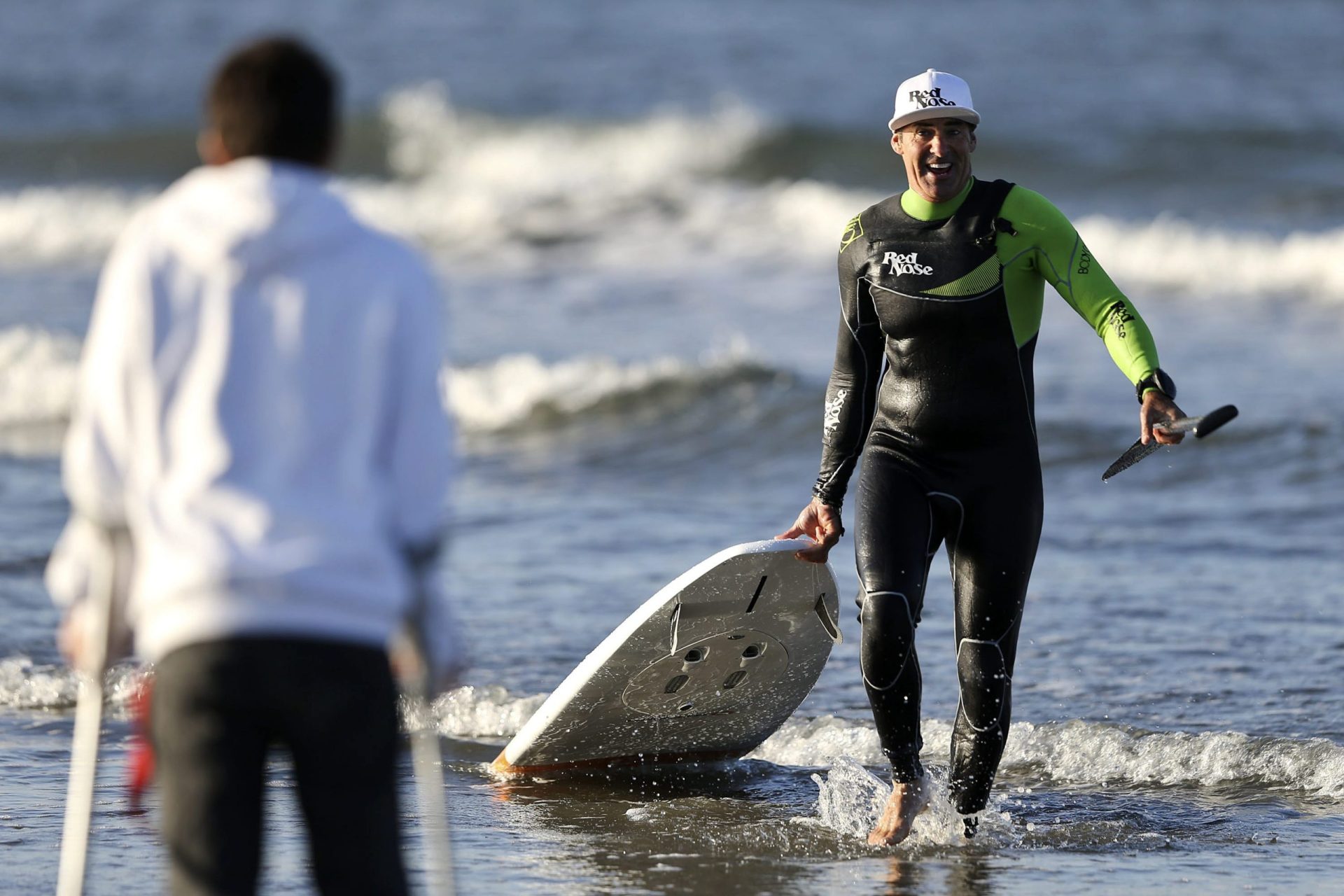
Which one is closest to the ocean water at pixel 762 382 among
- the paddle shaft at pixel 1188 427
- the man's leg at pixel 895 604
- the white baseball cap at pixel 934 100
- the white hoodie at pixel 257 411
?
the man's leg at pixel 895 604

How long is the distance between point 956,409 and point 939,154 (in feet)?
2.20

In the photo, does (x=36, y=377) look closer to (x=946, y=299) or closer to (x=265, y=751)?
(x=946, y=299)

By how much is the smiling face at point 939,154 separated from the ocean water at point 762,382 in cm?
172

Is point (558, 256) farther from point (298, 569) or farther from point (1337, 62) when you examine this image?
point (298, 569)

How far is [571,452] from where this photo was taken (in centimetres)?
1162

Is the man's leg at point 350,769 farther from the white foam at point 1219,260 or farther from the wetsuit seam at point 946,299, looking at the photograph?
the white foam at point 1219,260

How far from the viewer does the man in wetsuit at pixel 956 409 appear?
181 inches

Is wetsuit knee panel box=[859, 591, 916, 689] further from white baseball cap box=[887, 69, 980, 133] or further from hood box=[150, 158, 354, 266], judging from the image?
hood box=[150, 158, 354, 266]

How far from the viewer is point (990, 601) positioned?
4.66m

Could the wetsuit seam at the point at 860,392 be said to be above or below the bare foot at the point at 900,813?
above

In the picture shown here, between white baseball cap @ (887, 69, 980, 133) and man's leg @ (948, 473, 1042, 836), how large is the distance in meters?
0.97

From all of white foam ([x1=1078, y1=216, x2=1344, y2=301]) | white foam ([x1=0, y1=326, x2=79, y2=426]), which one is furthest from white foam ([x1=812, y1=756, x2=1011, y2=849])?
white foam ([x1=1078, y1=216, x2=1344, y2=301])

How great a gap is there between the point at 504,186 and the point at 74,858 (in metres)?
22.1

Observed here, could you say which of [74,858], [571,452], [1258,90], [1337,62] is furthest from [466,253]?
[74,858]
